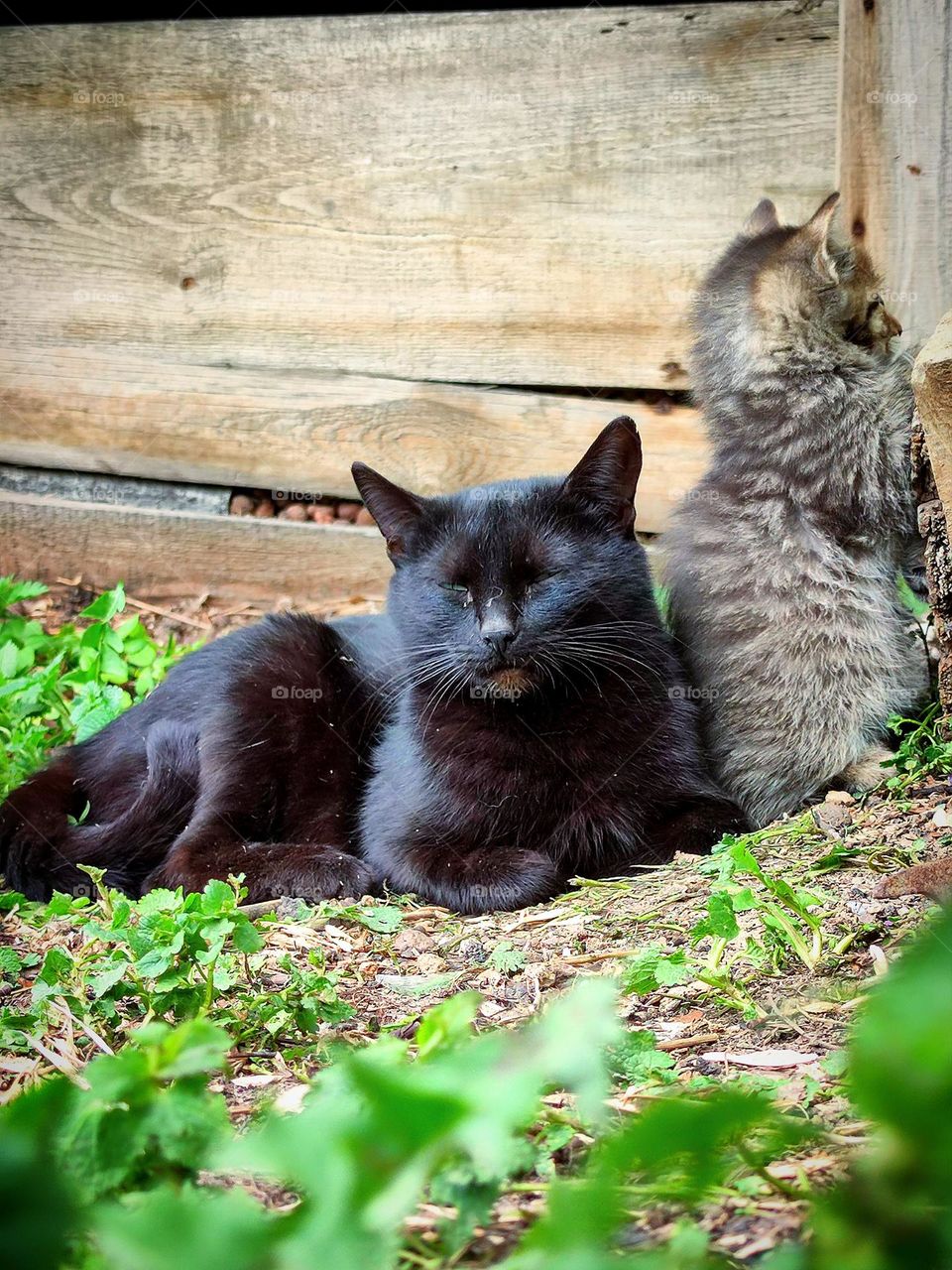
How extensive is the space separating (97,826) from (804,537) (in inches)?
91.7

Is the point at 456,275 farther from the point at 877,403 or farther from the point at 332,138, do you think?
the point at 877,403

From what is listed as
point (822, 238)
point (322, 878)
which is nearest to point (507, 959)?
point (322, 878)

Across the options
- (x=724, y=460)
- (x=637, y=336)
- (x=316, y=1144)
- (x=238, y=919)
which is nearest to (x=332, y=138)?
(x=637, y=336)

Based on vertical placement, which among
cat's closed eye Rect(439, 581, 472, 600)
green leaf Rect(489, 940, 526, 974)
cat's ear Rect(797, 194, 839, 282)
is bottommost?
green leaf Rect(489, 940, 526, 974)

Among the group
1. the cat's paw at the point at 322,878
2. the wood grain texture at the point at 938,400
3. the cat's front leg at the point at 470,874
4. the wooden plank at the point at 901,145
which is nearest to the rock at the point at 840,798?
the cat's front leg at the point at 470,874

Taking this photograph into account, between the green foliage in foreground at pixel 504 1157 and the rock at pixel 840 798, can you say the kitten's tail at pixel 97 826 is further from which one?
the green foliage in foreground at pixel 504 1157

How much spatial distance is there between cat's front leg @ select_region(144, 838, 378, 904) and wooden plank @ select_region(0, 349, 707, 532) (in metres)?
1.93

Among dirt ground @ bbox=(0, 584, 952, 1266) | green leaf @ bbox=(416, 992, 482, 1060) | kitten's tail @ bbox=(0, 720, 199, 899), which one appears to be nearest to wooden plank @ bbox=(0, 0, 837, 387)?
kitten's tail @ bbox=(0, 720, 199, 899)

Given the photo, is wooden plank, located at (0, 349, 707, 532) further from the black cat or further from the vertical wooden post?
the vertical wooden post

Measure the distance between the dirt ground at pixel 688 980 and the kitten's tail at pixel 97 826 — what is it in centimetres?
33

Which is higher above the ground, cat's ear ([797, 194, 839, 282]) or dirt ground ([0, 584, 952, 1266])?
cat's ear ([797, 194, 839, 282])

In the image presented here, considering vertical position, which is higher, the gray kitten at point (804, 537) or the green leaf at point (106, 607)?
the gray kitten at point (804, 537)

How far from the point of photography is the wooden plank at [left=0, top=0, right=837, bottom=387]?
4480 millimetres

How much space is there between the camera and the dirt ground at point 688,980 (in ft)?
4.83
